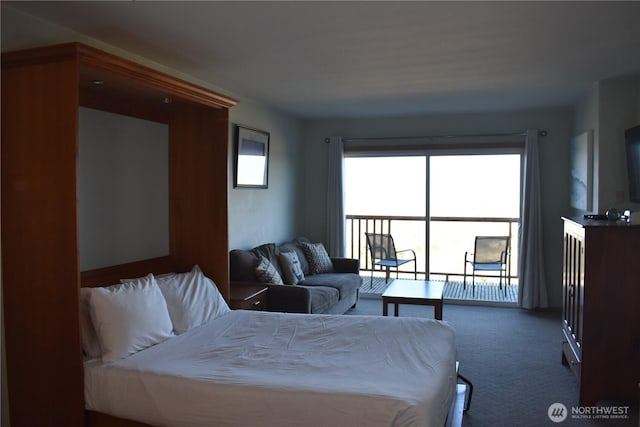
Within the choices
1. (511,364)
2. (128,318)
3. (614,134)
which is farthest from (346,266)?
(128,318)

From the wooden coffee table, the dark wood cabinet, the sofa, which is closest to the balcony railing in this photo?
the sofa

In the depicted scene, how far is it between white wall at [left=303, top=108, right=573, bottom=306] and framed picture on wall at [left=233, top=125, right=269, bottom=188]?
124cm

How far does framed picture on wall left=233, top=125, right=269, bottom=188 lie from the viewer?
506cm

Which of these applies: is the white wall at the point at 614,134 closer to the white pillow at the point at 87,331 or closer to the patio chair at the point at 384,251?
the patio chair at the point at 384,251

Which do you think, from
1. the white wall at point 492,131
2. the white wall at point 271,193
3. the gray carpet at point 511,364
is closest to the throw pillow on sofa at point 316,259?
the white wall at point 271,193

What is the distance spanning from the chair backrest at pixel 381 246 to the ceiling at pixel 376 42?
219 centimetres

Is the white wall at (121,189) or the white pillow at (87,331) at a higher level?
the white wall at (121,189)

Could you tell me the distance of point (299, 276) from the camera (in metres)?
5.25

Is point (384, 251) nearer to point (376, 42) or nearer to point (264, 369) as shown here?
point (376, 42)

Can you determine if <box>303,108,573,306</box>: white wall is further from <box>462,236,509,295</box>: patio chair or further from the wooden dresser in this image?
the wooden dresser

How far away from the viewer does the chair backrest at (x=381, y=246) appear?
6535 millimetres

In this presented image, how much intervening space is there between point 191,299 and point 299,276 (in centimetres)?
210

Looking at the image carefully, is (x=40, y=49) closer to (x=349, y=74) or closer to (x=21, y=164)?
(x=21, y=164)

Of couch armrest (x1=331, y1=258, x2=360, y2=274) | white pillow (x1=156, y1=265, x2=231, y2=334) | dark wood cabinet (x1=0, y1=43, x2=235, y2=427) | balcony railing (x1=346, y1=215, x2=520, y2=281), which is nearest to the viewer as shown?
dark wood cabinet (x1=0, y1=43, x2=235, y2=427)
